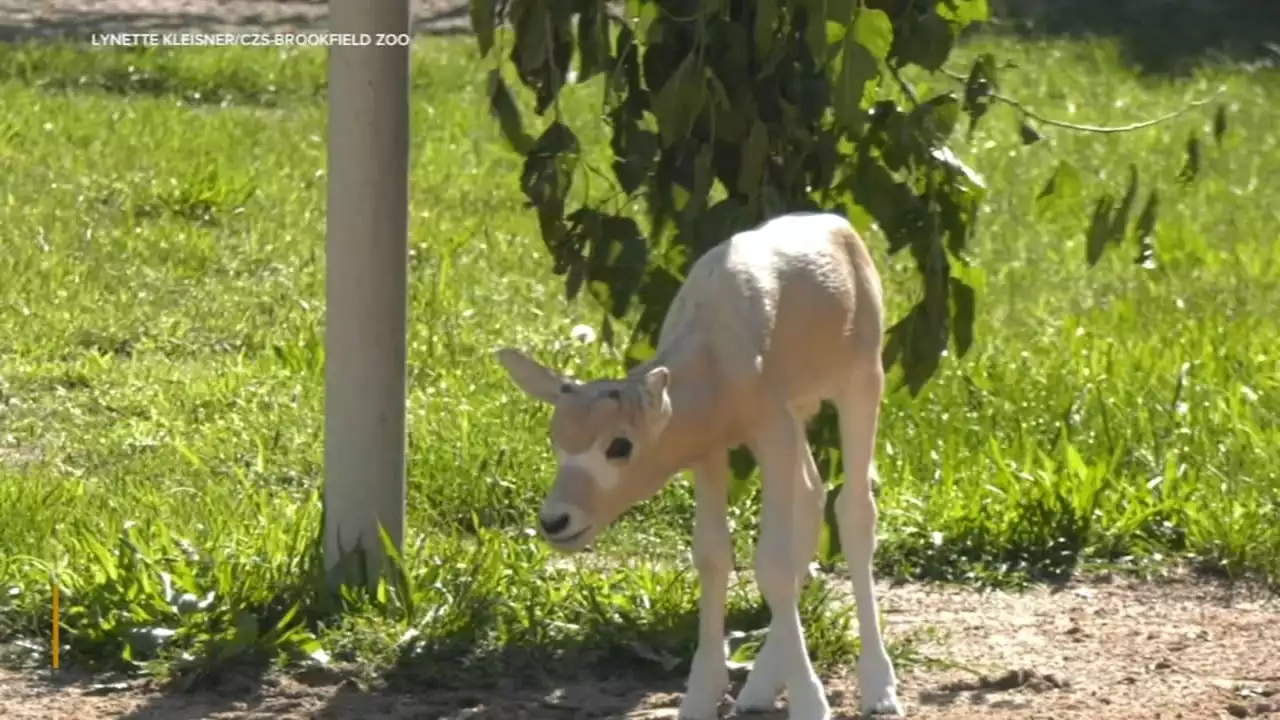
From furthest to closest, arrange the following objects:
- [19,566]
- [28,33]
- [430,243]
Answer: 1. [28,33]
2. [430,243]
3. [19,566]

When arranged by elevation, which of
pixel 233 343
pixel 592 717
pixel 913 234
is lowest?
pixel 592 717

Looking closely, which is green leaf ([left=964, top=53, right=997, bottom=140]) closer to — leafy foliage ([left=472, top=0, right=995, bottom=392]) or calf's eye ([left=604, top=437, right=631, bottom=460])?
leafy foliage ([left=472, top=0, right=995, bottom=392])

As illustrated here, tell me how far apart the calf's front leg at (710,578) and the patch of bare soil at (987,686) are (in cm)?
24

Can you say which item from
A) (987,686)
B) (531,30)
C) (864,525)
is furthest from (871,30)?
(987,686)

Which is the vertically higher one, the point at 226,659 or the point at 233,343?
the point at 233,343

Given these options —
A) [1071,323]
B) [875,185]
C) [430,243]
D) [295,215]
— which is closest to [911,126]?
[875,185]

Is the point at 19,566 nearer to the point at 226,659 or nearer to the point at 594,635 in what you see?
the point at 226,659

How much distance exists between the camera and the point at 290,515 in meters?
5.20

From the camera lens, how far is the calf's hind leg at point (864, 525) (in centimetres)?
398

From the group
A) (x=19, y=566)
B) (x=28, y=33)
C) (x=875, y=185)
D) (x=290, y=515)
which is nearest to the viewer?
(x=875, y=185)

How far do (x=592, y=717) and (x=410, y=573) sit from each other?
2.20 ft

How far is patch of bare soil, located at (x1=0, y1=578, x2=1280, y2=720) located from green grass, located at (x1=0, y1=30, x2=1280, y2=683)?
0.38ft

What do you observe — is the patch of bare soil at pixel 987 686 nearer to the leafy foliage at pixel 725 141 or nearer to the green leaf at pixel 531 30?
the leafy foliage at pixel 725 141

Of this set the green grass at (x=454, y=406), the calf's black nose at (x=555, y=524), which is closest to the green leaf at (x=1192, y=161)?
the green grass at (x=454, y=406)
